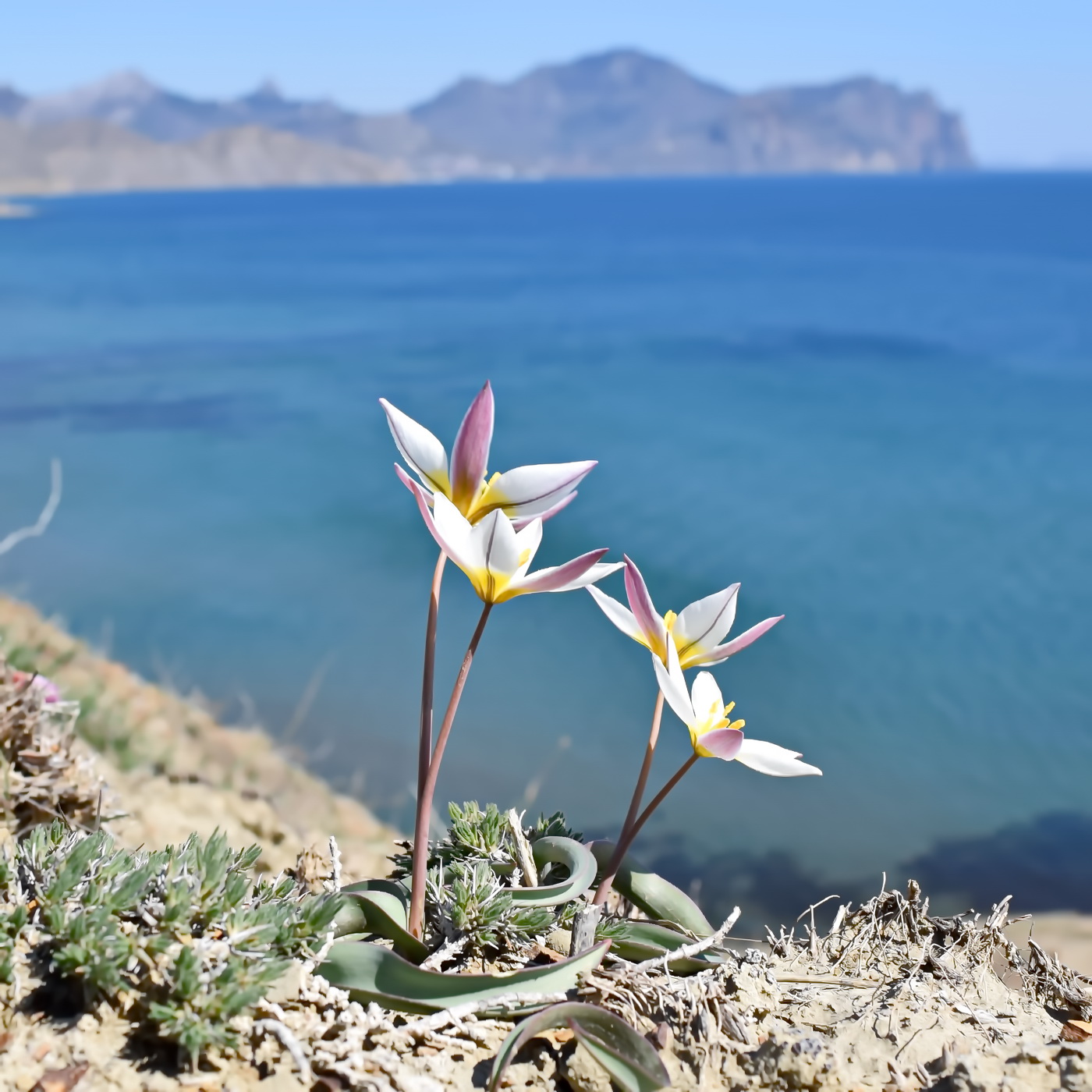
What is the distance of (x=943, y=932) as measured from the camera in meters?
Result: 2.23

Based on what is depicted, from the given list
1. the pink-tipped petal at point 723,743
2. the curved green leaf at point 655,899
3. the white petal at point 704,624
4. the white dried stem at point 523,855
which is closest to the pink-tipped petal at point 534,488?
the white petal at point 704,624

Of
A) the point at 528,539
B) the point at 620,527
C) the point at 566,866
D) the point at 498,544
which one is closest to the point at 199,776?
the point at 566,866

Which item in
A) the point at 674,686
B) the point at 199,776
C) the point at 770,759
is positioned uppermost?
the point at 674,686

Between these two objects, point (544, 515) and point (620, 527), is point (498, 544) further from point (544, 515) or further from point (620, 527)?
point (620, 527)

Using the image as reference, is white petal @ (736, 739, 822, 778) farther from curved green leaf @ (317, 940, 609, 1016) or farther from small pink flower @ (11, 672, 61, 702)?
small pink flower @ (11, 672, 61, 702)

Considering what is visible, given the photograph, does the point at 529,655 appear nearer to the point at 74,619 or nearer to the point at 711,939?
the point at 74,619

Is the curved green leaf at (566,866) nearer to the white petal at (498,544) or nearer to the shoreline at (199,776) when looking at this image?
the white petal at (498,544)

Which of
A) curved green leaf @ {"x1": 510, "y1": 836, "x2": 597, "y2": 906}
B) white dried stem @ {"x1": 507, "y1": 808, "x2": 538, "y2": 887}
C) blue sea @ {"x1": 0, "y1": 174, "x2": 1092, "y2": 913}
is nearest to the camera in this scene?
curved green leaf @ {"x1": 510, "y1": 836, "x2": 597, "y2": 906}

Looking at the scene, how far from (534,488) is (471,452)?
0.37 ft

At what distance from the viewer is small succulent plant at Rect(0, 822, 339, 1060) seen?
157 cm

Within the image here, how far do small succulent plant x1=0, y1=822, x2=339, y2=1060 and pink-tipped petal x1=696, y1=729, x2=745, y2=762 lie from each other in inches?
23.8

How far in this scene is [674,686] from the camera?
1.71 m

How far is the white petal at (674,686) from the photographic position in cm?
171

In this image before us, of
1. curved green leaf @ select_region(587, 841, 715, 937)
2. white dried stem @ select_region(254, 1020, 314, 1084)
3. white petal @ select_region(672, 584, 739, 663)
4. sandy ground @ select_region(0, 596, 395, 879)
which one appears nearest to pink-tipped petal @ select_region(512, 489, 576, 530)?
white petal @ select_region(672, 584, 739, 663)
